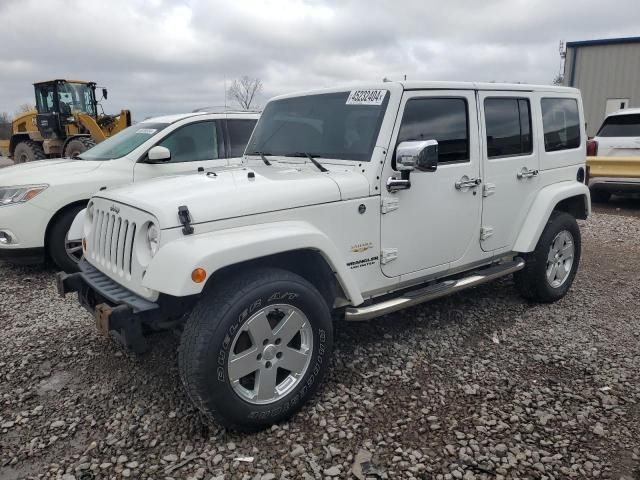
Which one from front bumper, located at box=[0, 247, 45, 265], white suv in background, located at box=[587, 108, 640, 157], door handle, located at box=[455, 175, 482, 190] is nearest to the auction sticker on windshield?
door handle, located at box=[455, 175, 482, 190]

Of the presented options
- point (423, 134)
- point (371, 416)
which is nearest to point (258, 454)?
point (371, 416)

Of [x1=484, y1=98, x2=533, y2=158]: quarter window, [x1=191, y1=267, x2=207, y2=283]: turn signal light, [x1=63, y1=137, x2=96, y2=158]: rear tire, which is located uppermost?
[x1=63, y1=137, x2=96, y2=158]: rear tire

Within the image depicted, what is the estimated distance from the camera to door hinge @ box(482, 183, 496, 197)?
413 cm

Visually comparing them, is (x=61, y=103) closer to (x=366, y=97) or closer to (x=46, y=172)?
(x=46, y=172)

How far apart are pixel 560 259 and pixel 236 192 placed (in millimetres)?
3456

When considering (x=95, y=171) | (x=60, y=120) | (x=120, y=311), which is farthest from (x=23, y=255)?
(x=60, y=120)

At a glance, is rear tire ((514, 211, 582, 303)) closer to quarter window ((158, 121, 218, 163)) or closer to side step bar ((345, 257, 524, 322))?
side step bar ((345, 257, 524, 322))

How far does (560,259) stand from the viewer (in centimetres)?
493

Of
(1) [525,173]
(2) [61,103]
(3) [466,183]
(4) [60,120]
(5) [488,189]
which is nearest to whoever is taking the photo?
(3) [466,183]

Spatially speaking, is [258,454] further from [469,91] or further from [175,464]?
[469,91]

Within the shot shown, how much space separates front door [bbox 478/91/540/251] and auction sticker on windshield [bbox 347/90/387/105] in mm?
1006

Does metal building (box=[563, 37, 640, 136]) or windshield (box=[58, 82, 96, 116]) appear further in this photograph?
metal building (box=[563, 37, 640, 136])

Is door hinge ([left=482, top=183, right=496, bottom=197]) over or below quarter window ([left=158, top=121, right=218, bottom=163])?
below

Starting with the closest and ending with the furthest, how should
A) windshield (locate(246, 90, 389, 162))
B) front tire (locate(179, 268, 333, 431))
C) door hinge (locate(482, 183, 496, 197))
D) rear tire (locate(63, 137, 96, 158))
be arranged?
front tire (locate(179, 268, 333, 431)) → windshield (locate(246, 90, 389, 162)) → door hinge (locate(482, 183, 496, 197)) → rear tire (locate(63, 137, 96, 158))
